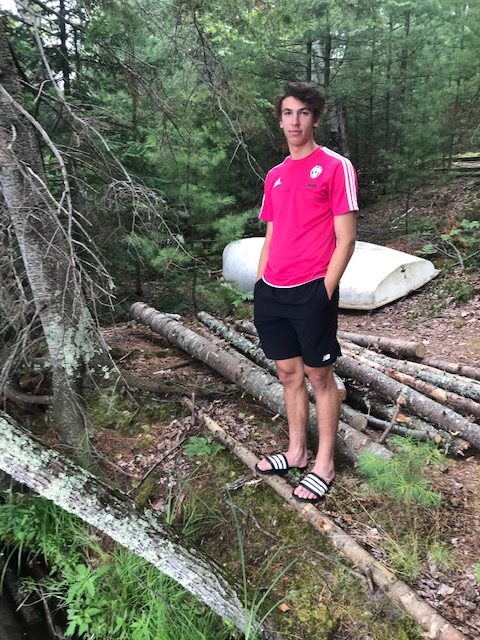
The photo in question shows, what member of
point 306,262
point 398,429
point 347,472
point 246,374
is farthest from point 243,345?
point 306,262

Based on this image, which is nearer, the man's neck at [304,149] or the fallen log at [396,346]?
the man's neck at [304,149]

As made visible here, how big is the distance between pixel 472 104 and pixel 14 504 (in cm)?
939

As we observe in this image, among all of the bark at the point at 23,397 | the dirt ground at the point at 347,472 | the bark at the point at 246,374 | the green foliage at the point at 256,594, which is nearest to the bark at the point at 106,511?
the green foliage at the point at 256,594

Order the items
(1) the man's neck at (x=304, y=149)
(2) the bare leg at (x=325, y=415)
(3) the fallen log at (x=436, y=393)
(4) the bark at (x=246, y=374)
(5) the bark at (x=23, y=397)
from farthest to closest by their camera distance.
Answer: (5) the bark at (x=23, y=397), (3) the fallen log at (x=436, y=393), (4) the bark at (x=246, y=374), (2) the bare leg at (x=325, y=415), (1) the man's neck at (x=304, y=149)

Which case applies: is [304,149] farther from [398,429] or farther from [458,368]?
[458,368]

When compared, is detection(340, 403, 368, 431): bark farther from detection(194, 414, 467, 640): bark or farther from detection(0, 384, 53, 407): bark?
detection(0, 384, 53, 407): bark

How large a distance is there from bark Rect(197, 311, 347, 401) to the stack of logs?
0.01 m

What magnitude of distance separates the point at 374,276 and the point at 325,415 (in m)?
5.22

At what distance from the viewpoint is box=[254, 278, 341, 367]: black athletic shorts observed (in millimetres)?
2594

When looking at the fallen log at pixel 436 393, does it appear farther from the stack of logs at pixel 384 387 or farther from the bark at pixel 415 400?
the bark at pixel 415 400

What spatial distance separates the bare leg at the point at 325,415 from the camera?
9.06ft

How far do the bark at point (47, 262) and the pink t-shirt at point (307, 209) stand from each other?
3.66 feet

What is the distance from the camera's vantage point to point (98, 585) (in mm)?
2977

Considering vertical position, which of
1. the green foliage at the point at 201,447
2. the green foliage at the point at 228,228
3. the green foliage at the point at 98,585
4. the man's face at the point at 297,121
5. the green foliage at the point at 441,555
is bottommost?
the green foliage at the point at 98,585
